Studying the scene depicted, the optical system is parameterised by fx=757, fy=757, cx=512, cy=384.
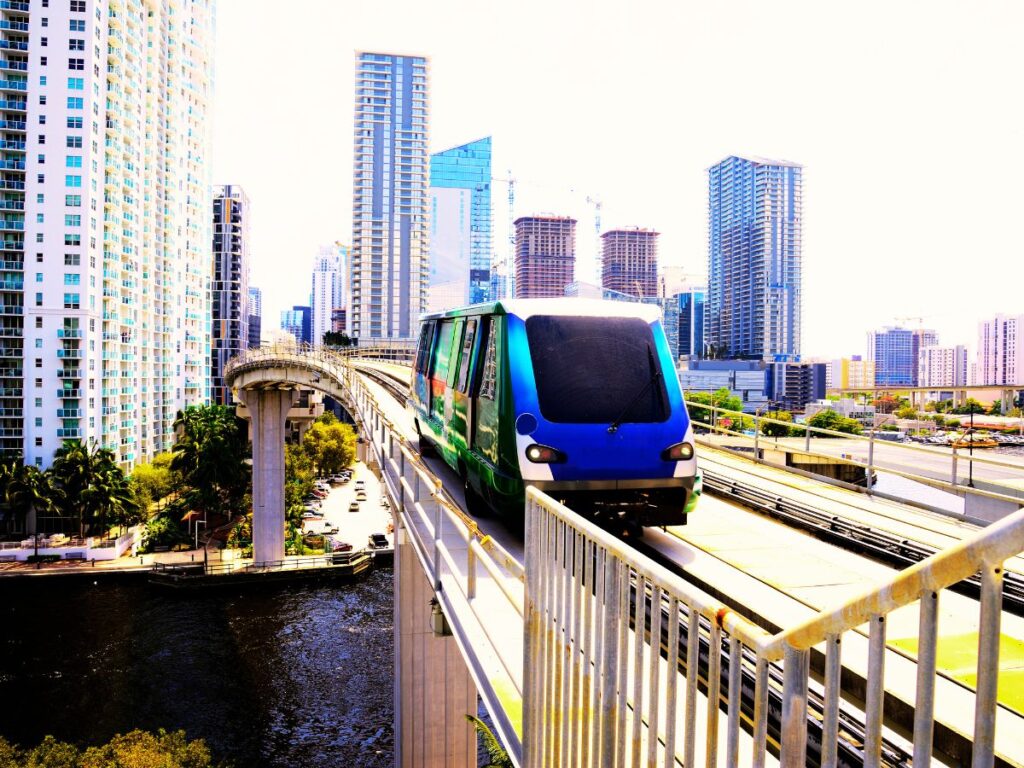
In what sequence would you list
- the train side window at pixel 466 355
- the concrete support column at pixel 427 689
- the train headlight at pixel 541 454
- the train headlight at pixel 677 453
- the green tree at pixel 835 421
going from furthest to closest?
the green tree at pixel 835 421, the concrete support column at pixel 427 689, the train side window at pixel 466 355, the train headlight at pixel 677 453, the train headlight at pixel 541 454

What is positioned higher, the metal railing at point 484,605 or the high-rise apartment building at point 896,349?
the high-rise apartment building at point 896,349

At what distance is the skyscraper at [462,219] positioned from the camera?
15425cm

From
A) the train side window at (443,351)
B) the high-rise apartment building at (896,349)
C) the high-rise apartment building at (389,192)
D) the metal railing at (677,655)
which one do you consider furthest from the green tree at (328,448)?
the high-rise apartment building at (896,349)

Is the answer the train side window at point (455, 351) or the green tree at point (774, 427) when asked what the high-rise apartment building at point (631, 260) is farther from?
the train side window at point (455, 351)

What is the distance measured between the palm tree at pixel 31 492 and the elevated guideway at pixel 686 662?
143 feet

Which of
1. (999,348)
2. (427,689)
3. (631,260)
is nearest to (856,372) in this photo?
(631,260)

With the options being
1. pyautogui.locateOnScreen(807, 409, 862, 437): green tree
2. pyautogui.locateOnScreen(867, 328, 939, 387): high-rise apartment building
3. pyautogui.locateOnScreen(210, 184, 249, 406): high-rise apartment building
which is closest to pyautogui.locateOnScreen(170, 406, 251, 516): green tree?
pyautogui.locateOnScreen(210, 184, 249, 406): high-rise apartment building

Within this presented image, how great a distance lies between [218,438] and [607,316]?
161 ft

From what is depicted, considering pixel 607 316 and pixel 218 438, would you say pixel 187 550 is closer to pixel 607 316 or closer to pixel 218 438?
pixel 218 438

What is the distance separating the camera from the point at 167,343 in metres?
60.4

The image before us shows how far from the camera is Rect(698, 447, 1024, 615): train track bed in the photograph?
7840mm

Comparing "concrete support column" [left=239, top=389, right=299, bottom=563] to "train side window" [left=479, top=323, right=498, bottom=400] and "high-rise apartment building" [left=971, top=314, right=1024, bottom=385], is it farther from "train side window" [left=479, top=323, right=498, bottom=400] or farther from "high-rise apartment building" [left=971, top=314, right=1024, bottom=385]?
"high-rise apartment building" [left=971, top=314, right=1024, bottom=385]

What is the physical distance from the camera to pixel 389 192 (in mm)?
112938

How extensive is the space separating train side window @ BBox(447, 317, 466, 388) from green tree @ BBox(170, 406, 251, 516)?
44023mm
